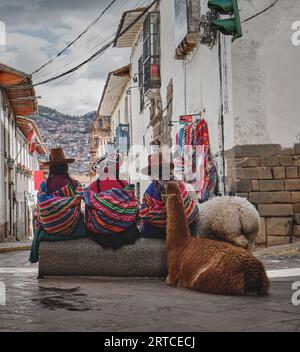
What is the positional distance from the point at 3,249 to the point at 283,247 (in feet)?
30.8

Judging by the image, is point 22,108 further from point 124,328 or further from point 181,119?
point 124,328

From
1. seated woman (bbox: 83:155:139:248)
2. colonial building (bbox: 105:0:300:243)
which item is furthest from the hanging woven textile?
seated woman (bbox: 83:155:139:248)

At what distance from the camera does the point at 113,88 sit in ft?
103

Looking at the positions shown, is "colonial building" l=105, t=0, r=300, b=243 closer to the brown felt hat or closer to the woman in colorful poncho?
the brown felt hat

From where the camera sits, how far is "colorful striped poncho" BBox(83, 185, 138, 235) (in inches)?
269

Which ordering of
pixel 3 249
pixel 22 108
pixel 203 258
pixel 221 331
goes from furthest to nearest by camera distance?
pixel 22 108, pixel 3 249, pixel 203 258, pixel 221 331

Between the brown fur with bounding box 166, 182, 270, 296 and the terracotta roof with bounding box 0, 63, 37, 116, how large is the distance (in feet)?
38.1

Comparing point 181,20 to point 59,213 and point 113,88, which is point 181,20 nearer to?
point 59,213

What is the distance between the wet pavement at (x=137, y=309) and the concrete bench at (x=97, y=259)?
46cm

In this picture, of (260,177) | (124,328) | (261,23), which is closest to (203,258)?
(124,328)

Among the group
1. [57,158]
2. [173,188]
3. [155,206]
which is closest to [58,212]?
[57,158]

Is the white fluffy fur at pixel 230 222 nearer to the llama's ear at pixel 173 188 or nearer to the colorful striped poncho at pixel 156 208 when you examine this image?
the colorful striped poncho at pixel 156 208

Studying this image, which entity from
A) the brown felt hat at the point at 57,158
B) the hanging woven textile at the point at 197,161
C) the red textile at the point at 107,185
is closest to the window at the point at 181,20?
the hanging woven textile at the point at 197,161

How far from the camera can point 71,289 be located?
588 cm
